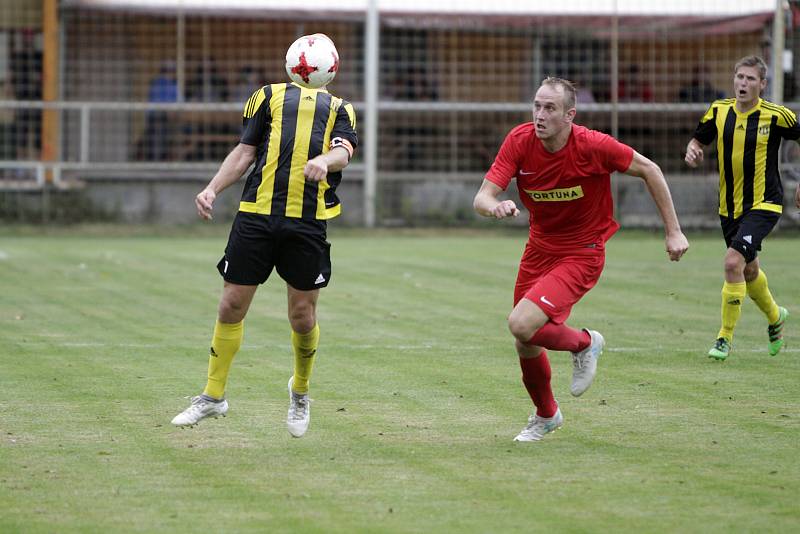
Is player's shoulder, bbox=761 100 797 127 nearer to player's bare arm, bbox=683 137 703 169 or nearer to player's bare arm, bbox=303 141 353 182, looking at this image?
player's bare arm, bbox=683 137 703 169

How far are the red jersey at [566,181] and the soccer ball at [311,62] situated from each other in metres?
0.99

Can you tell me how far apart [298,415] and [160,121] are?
1823 centimetres

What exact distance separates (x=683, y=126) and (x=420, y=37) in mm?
5033

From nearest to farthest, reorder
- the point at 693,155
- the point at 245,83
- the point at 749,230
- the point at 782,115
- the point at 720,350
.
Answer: the point at 720,350, the point at 693,155, the point at 749,230, the point at 782,115, the point at 245,83

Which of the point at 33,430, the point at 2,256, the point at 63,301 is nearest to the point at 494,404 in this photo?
the point at 33,430

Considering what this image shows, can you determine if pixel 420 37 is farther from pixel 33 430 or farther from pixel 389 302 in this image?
pixel 33 430

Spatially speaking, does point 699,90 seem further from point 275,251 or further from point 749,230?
point 275,251

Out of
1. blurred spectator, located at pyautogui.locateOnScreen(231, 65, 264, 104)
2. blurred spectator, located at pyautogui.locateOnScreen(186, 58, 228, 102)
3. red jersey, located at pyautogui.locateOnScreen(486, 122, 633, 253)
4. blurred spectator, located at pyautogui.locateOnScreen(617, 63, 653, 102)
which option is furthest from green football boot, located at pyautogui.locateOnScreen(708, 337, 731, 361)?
blurred spectator, located at pyautogui.locateOnScreen(186, 58, 228, 102)

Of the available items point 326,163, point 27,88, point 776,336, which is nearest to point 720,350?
point 776,336

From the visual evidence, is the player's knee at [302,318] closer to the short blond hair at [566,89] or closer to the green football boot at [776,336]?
the short blond hair at [566,89]

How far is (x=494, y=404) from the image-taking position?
8.05 meters

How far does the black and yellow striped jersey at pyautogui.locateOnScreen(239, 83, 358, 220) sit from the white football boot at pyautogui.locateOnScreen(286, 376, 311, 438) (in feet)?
3.12

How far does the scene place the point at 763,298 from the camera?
34.2 feet

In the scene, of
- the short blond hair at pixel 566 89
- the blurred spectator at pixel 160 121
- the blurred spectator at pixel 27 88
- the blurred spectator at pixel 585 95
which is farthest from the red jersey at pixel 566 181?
the blurred spectator at pixel 27 88
